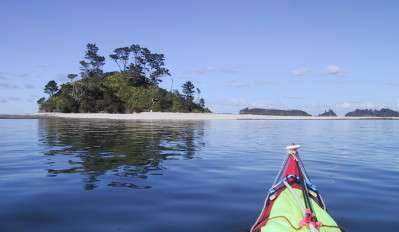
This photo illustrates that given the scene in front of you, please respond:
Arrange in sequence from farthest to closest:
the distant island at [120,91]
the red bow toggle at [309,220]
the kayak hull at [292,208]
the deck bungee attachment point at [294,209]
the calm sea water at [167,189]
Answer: the distant island at [120,91]
the calm sea water at [167,189]
the kayak hull at [292,208]
the deck bungee attachment point at [294,209]
the red bow toggle at [309,220]

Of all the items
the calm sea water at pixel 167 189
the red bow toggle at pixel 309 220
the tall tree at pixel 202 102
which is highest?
the tall tree at pixel 202 102

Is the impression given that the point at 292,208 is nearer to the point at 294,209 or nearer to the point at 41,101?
the point at 294,209

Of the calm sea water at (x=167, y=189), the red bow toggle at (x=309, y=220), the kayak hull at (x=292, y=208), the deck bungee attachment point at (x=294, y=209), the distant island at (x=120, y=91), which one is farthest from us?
the distant island at (x=120, y=91)

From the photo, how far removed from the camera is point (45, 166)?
729 inches

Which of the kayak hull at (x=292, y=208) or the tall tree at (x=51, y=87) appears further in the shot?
the tall tree at (x=51, y=87)

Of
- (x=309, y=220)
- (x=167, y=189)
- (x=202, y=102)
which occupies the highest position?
(x=202, y=102)

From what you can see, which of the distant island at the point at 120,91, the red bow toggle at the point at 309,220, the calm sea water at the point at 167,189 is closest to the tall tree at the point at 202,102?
the distant island at the point at 120,91

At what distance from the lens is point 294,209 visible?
7.30m

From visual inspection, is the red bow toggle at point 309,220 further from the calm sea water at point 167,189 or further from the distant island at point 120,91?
the distant island at point 120,91

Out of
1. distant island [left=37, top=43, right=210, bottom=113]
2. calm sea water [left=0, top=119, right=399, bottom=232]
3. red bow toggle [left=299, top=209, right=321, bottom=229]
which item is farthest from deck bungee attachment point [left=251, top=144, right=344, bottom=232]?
distant island [left=37, top=43, right=210, bottom=113]

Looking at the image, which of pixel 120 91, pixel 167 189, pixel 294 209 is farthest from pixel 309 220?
pixel 120 91

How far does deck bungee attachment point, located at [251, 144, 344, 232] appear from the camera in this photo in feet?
22.1

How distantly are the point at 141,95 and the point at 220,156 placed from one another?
3766 inches

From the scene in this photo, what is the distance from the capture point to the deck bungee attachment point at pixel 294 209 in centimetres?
674
